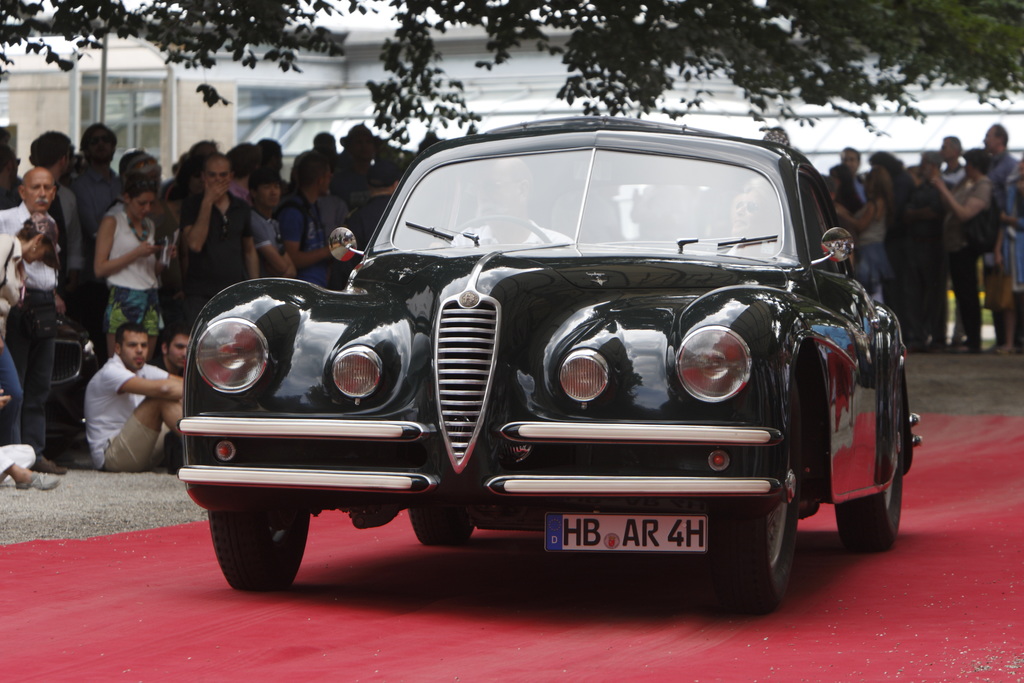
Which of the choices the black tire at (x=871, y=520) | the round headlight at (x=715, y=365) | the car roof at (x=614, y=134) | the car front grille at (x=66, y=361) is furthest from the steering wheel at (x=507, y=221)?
the car front grille at (x=66, y=361)

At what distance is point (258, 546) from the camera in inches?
239

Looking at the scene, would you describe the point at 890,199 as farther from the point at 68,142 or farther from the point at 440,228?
the point at 440,228

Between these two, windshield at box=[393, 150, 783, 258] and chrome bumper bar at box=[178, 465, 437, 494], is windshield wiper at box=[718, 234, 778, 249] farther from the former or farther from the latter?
chrome bumper bar at box=[178, 465, 437, 494]

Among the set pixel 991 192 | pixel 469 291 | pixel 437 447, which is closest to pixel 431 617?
pixel 437 447

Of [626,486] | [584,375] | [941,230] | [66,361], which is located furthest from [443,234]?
[941,230]

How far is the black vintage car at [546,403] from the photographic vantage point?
536cm

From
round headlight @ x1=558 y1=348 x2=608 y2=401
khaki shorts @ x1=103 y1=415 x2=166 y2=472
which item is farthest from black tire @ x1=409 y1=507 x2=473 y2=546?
khaki shorts @ x1=103 y1=415 x2=166 y2=472

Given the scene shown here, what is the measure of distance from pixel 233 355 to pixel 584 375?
123 centimetres

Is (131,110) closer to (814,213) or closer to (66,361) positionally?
(66,361)

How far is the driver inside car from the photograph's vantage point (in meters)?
6.73

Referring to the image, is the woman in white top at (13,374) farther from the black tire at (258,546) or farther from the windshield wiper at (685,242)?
the windshield wiper at (685,242)

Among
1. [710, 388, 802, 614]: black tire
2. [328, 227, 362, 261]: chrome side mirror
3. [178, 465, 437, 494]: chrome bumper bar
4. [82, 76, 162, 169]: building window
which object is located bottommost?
[82, 76, 162, 169]: building window

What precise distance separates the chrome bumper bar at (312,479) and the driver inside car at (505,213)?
1.50 m

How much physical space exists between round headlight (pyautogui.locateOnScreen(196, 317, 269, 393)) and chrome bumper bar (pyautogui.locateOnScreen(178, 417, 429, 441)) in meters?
0.13
